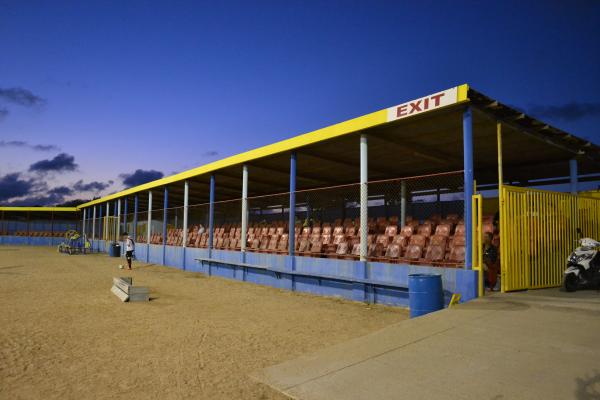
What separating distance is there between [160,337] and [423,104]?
251 inches

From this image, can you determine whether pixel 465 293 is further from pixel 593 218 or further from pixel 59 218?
pixel 59 218

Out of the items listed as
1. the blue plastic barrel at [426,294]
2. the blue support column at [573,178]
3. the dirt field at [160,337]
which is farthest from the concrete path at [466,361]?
the blue support column at [573,178]

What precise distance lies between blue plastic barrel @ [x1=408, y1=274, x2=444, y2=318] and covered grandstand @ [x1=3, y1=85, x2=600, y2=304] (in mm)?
672

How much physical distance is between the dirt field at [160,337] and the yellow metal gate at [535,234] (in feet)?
7.61

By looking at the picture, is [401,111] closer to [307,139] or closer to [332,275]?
[307,139]

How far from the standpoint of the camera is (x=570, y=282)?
24.6ft

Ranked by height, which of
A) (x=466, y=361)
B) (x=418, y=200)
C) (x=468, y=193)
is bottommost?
(x=466, y=361)

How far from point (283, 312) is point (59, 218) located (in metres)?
48.2

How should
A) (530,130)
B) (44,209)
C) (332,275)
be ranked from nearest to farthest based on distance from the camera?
(530,130) < (332,275) < (44,209)

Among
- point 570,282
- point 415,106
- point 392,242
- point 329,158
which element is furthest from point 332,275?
point 570,282

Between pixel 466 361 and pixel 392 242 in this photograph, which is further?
pixel 392 242

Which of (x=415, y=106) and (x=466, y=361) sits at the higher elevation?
(x=415, y=106)

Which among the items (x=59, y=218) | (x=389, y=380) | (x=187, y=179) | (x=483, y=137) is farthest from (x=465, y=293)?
(x=59, y=218)

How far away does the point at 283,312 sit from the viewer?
27.2ft
